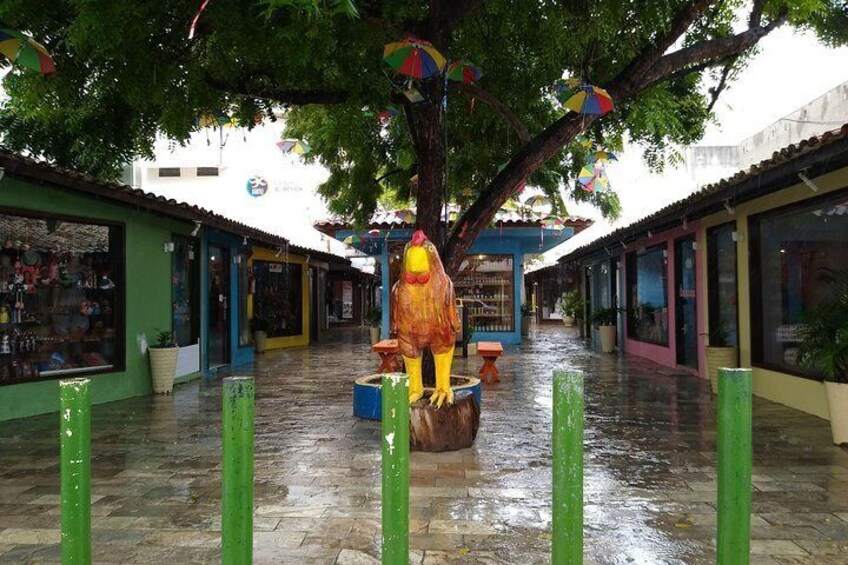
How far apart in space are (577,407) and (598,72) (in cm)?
699

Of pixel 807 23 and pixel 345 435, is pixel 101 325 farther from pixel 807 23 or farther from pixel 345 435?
pixel 807 23

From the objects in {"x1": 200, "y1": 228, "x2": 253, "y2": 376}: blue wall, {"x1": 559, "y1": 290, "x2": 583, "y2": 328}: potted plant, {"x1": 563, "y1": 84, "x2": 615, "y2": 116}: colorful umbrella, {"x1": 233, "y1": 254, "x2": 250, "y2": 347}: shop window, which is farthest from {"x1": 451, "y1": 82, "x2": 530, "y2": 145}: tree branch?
{"x1": 559, "y1": 290, "x2": 583, "y2": 328}: potted plant

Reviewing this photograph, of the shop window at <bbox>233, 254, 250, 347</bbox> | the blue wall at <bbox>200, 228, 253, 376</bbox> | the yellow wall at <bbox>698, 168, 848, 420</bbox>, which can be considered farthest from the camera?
the shop window at <bbox>233, 254, 250, 347</bbox>

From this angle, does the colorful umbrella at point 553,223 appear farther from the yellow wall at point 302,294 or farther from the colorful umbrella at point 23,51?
the colorful umbrella at point 23,51

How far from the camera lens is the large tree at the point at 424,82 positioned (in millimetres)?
5387

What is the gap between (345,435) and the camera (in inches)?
256

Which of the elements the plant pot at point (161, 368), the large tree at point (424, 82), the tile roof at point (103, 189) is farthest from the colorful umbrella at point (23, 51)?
the plant pot at point (161, 368)

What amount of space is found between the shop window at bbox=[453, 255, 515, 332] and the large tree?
8.06 meters

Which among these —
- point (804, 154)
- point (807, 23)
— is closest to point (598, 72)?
point (807, 23)

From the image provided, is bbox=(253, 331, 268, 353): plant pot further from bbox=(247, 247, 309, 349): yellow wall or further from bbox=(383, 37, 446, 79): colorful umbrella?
bbox=(383, 37, 446, 79): colorful umbrella

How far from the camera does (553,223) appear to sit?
15250 millimetres

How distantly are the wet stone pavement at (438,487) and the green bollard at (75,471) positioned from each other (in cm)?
145

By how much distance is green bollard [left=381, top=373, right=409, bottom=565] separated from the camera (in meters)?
2.07

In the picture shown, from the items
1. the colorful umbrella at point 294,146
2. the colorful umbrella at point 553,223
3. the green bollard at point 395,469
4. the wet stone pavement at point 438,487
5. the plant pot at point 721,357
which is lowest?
the wet stone pavement at point 438,487
